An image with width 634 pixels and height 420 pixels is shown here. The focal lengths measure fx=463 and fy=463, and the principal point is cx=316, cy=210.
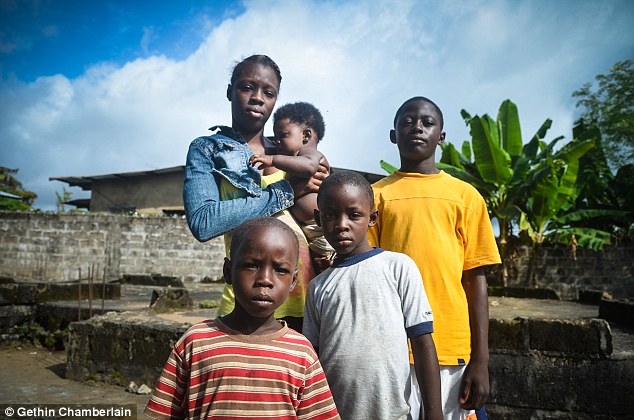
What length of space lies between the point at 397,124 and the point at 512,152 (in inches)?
427

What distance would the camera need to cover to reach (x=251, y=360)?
133cm

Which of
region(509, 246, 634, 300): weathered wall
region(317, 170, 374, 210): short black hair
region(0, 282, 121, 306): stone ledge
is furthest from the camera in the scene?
region(509, 246, 634, 300): weathered wall

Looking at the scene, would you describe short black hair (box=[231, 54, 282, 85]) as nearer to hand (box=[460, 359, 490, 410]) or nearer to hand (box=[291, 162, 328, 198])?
hand (box=[291, 162, 328, 198])

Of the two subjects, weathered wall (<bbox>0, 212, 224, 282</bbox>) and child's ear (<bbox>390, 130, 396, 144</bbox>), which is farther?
weathered wall (<bbox>0, 212, 224, 282</bbox>)

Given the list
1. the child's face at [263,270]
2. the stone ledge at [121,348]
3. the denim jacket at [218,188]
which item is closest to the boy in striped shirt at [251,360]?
the child's face at [263,270]

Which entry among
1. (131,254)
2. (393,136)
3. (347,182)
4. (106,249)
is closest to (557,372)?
(393,136)

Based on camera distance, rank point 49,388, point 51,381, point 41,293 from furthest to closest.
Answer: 1. point 41,293
2. point 51,381
3. point 49,388

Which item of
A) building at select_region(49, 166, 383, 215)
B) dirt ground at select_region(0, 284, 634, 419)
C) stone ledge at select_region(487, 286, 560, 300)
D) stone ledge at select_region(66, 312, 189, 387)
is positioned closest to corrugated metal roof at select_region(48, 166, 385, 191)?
building at select_region(49, 166, 383, 215)

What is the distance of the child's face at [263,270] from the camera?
1365 millimetres

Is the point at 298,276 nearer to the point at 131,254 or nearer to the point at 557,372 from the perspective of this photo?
the point at 557,372

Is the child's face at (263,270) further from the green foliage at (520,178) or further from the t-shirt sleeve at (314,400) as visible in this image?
the green foliage at (520,178)

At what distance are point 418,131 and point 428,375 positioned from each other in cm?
98

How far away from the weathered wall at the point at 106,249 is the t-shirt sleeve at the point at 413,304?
11545 mm

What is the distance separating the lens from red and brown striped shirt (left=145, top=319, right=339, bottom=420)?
130 cm
